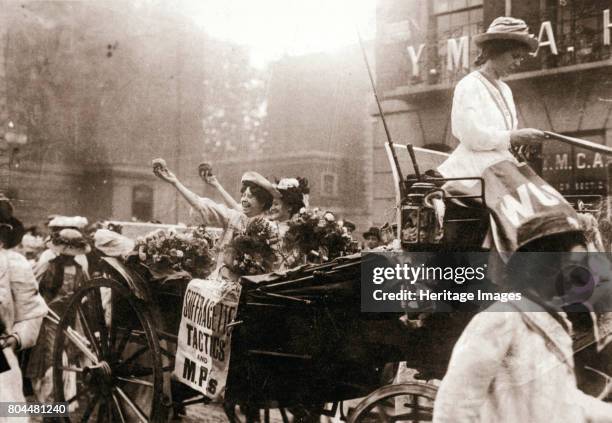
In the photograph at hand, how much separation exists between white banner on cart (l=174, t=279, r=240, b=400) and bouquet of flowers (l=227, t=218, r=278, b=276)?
7.3 inches

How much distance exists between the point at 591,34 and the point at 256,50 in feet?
8.32

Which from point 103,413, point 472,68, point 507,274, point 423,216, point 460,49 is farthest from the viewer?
point 460,49

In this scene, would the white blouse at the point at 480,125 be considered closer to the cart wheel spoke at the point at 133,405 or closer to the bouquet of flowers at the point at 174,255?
the bouquet of flowers at the point at 174,255

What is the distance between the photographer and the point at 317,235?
308 centimetres

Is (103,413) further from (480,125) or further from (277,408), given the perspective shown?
(480,125)

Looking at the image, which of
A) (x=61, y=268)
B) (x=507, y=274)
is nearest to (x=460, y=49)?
(x=507, y=274)

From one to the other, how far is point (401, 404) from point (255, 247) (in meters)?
1.21

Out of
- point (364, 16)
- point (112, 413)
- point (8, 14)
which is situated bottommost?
point (112, 413)

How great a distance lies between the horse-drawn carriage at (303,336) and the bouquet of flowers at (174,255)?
0.23 ft

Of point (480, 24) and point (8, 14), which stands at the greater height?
point (8, 14)

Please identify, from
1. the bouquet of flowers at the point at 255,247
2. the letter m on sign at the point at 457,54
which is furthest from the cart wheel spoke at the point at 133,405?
the letter m on sign at the point at 457,54

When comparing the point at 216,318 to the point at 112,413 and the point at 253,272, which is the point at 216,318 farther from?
the point at 112,413

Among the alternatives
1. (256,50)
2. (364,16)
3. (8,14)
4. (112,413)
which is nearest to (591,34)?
(364,16)

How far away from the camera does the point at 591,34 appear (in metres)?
4.15
